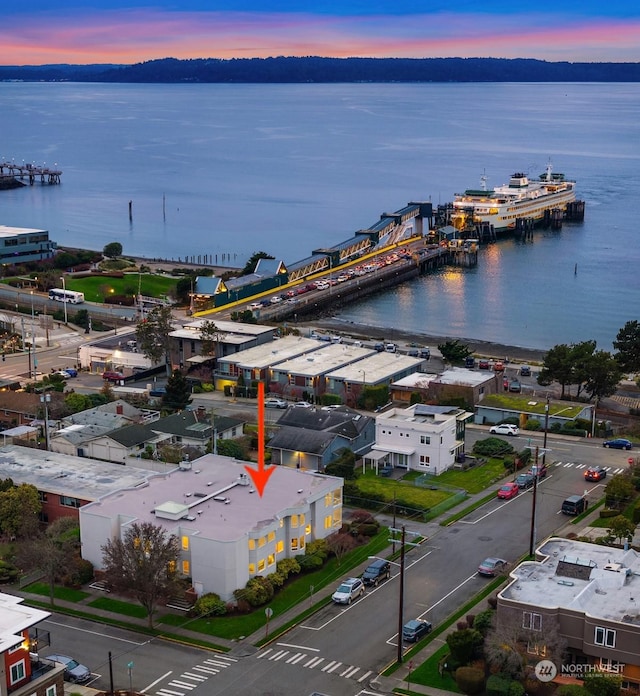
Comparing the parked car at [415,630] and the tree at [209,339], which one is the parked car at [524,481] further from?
the tree at [209,339]

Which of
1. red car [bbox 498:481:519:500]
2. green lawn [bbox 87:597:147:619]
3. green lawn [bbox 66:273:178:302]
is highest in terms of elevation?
red car [bbox 498:481:519:500]

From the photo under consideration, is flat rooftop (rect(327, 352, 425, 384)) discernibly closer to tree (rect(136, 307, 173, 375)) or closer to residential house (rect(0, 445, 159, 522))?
tree (rect(136, 307, 173, 375))

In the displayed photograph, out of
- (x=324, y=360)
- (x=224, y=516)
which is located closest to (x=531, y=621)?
(x=224, y=516)

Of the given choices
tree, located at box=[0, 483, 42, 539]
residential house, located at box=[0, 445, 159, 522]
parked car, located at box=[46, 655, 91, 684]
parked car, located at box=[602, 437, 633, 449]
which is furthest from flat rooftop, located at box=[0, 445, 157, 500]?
parked car, located at box=[602, 437, 633, 449]

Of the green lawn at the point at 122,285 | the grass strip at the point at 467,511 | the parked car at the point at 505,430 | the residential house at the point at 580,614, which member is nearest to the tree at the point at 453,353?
the parked car at the point at 505,430

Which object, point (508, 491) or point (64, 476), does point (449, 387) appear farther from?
point (64, 476)
